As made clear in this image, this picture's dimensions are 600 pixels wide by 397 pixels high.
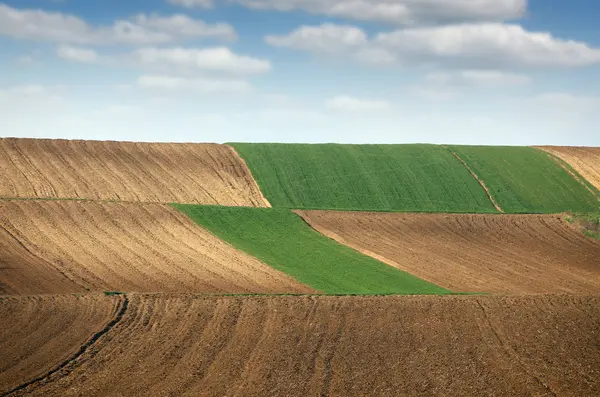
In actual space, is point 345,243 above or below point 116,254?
below

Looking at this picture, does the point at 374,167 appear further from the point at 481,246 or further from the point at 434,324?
the point at 434,324

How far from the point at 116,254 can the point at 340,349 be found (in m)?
17.7

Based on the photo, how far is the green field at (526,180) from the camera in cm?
6322

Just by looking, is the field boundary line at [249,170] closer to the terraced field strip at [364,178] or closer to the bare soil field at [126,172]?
the bare soil field at [126,172]

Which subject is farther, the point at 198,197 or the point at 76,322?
the point at 198,197

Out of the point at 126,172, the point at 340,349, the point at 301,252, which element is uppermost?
the point at 126,172

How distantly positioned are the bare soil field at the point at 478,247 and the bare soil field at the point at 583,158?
13293 millimetres

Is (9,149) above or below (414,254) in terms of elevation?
above

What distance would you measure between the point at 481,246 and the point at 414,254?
5252 millimetres

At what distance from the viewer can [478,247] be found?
162 feet

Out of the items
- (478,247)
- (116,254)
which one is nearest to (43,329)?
(116,254)

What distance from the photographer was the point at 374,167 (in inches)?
2689

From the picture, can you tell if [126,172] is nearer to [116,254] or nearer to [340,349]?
[116,254]

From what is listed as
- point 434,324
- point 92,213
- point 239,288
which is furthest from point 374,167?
point 434,324
